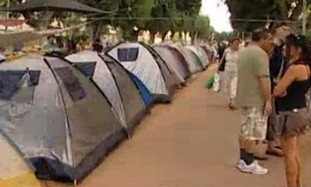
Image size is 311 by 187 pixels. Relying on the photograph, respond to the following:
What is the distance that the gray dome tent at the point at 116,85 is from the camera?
464 inches

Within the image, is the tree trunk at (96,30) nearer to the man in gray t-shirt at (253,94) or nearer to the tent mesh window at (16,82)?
the tent mesh window at (16,82)

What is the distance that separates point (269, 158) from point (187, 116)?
17.7 ft

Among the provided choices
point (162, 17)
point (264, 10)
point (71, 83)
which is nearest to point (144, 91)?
point (71, 83)

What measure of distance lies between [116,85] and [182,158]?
3.09 meters

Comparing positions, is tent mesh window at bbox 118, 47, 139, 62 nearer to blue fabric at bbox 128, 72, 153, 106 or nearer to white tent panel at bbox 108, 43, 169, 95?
white tent panel at bbox 108, 43, 169, 95

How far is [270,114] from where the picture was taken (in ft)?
27.4

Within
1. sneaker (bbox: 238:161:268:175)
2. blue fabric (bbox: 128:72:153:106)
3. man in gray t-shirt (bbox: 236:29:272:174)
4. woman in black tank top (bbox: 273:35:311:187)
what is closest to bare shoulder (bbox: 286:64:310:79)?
woman in black tank top (bbox: 273:35:311:187)

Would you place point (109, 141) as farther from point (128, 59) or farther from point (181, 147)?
point (128, 59)

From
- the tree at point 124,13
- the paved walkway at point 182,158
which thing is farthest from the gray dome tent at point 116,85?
the tree at point 124,13

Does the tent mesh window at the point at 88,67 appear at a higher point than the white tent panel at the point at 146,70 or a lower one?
higher

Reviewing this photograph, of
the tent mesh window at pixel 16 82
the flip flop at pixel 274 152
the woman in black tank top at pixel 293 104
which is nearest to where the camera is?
the woman in black tank top at pixel 293 104

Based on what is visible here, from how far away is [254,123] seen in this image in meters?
8.61

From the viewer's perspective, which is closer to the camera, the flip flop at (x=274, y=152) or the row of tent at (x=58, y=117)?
the row of tent at (x=58, y=117)

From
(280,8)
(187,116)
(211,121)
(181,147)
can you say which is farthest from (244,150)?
(280,8)
